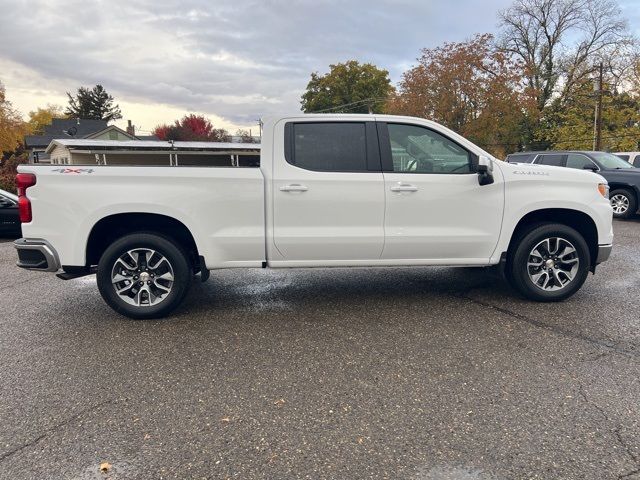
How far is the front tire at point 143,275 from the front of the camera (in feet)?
14.1

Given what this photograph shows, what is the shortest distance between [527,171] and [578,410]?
265 centimetres

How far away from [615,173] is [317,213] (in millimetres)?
10525

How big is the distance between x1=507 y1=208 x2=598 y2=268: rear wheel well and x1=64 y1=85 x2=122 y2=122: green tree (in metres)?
89.5

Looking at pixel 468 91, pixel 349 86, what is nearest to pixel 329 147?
pixel 468 91

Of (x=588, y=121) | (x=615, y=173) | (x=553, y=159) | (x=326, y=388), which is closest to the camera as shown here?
(x=326, y=388)

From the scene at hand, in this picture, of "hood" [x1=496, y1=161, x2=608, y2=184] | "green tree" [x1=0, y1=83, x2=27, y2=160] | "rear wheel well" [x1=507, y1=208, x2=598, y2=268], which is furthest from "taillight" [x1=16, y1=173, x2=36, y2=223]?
"green tree" [x1=0, y1=83, x2=27, y2=160]

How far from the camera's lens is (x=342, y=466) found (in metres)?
2.36

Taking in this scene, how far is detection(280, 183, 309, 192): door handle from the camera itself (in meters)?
4.37

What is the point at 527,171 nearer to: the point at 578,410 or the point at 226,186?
the point at 578,410

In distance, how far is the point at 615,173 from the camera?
458 inches

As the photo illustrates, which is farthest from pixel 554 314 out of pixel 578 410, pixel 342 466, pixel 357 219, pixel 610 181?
pixel 610 181

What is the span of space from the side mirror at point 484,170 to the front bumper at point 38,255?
410 cm

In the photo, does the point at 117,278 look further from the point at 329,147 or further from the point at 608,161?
the point at 608,161

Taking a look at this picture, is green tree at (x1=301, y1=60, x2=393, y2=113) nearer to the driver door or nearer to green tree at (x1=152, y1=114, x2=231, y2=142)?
green tree at (x1=152, y1=114, x2=231, y2=142)
